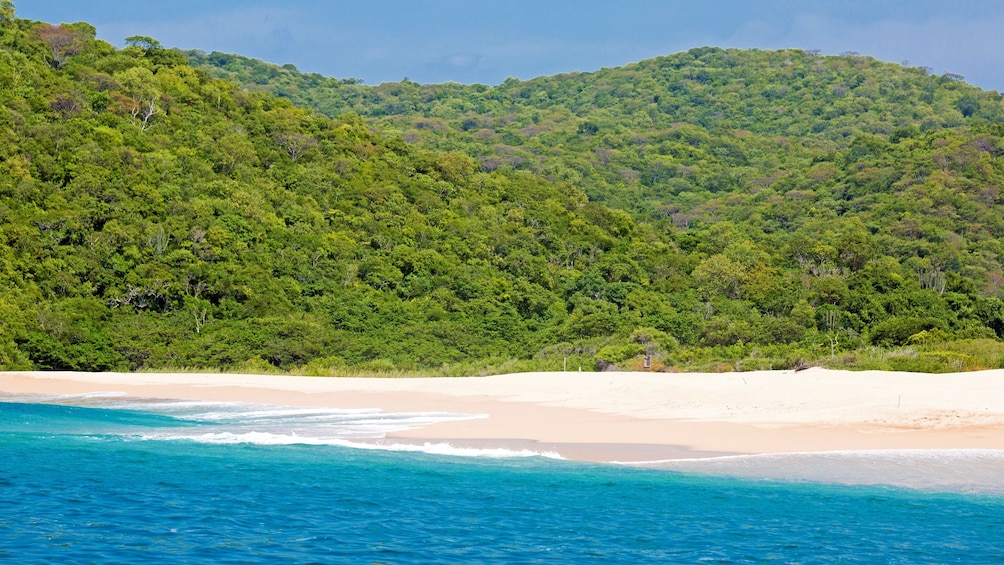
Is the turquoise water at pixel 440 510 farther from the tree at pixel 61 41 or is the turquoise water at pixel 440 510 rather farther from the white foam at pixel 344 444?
the tree at pixel 61 41

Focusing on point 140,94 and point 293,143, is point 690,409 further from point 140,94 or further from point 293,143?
point 293,143

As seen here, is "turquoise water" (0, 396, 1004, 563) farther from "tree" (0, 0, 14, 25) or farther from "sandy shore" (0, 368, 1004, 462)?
"tree" (0, 0, 14, 25)

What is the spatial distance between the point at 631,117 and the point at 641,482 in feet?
430

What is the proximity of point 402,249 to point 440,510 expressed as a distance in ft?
144

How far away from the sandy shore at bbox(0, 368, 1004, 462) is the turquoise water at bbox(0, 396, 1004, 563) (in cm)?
130

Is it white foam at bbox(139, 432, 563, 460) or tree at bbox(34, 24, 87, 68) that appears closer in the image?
white foam at bbox(139, 432, 563, 460)

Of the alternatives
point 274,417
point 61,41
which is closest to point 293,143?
point 61,41

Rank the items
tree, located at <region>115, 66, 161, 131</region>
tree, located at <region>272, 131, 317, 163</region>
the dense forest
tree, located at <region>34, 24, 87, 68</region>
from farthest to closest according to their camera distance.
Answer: tree, located at <region>272, 131, 317, 163</region> → tree, located at <region>34, 24, 87, 68</region> → tree, located at <region>115, 66, 161, 131</region> → the dense forest

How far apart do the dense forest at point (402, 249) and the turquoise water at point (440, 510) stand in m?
16.4

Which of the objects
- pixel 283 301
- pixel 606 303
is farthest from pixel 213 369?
pixel 606 303

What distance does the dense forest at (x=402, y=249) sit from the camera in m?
39.8

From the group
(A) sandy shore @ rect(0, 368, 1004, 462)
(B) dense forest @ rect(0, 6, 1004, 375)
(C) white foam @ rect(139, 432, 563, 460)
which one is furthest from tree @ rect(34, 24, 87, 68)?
(C) white foam @ rect(139, 432, 563, 460)

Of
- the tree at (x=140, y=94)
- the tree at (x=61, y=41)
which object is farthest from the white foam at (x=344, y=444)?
the tree at (x=61, y=41)

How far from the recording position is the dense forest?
39.8m
